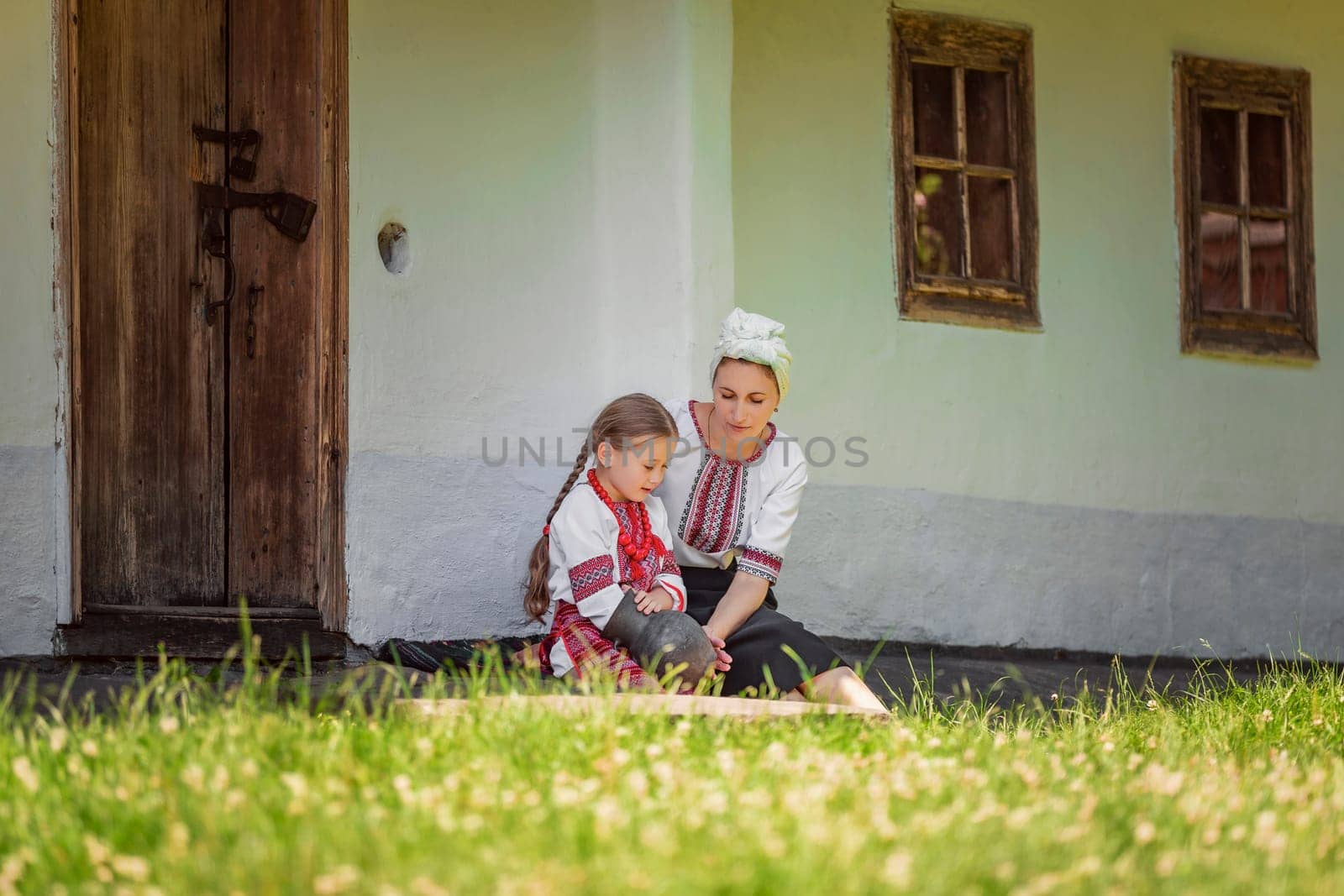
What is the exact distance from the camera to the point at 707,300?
549 cm

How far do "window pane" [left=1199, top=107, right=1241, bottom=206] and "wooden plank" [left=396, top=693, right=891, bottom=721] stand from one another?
14.0 ft

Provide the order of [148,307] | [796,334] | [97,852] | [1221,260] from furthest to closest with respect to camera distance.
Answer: [1221,260]
[796,334]
[148,307]
[97,852]

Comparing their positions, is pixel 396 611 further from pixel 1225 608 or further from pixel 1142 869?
pixel 1225 608

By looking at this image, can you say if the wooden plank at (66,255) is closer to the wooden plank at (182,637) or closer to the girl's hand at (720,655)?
the wooden plank at (182,637)

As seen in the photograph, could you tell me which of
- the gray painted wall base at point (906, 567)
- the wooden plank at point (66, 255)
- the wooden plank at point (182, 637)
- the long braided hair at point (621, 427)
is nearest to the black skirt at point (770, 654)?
the long braided hair at point (621, 427)

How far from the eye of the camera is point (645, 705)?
3.46 meters

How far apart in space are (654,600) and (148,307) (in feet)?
6.44

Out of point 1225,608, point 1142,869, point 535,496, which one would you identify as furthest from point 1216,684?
point 1142,869

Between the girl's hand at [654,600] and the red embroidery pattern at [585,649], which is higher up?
the girl's hand at [654,600]

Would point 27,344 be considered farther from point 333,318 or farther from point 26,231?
point 333,318

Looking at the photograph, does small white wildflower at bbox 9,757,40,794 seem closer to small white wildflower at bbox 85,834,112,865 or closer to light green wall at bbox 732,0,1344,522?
small white wildflower at bbox 85,834,112,865

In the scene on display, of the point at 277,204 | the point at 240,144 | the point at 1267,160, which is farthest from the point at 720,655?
the point at 1267,160

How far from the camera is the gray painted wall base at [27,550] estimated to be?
4781 millimetres

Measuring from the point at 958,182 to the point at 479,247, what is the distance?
2.14m
